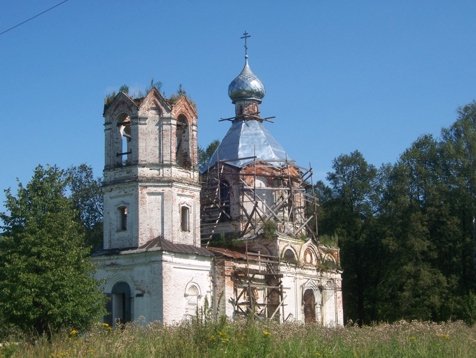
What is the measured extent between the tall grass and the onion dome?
70.0 feet

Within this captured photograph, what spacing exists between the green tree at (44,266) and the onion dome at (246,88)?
52.2ft

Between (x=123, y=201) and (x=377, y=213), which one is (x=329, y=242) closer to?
(x=377, y=213)

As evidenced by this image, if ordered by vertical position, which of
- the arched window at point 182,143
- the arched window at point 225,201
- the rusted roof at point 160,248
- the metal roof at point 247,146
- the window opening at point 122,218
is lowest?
the rusted roof at point 160,248

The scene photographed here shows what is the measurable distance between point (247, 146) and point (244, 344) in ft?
67.0

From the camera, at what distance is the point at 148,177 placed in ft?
76.5

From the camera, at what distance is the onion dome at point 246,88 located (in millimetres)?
32844

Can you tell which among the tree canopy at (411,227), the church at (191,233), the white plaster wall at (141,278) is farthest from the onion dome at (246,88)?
the white plaster wall at (141,278)

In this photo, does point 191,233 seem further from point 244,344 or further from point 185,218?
point 244,344

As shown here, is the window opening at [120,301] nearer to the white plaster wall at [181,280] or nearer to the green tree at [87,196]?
the white plaster wall at [181,280]

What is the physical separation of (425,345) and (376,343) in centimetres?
81

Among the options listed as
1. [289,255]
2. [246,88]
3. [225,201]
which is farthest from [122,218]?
[246,88]

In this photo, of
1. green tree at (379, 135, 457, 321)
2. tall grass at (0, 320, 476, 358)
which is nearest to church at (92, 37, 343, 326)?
green tree at (379, 135, 457, 321)

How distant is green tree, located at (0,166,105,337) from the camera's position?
1684 cm

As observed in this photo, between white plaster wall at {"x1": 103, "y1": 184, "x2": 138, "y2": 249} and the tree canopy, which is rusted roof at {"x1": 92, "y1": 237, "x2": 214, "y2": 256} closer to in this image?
white plaster wall at {"x1": 103, "y1": 184, "x2": 138, "y2": 249}
